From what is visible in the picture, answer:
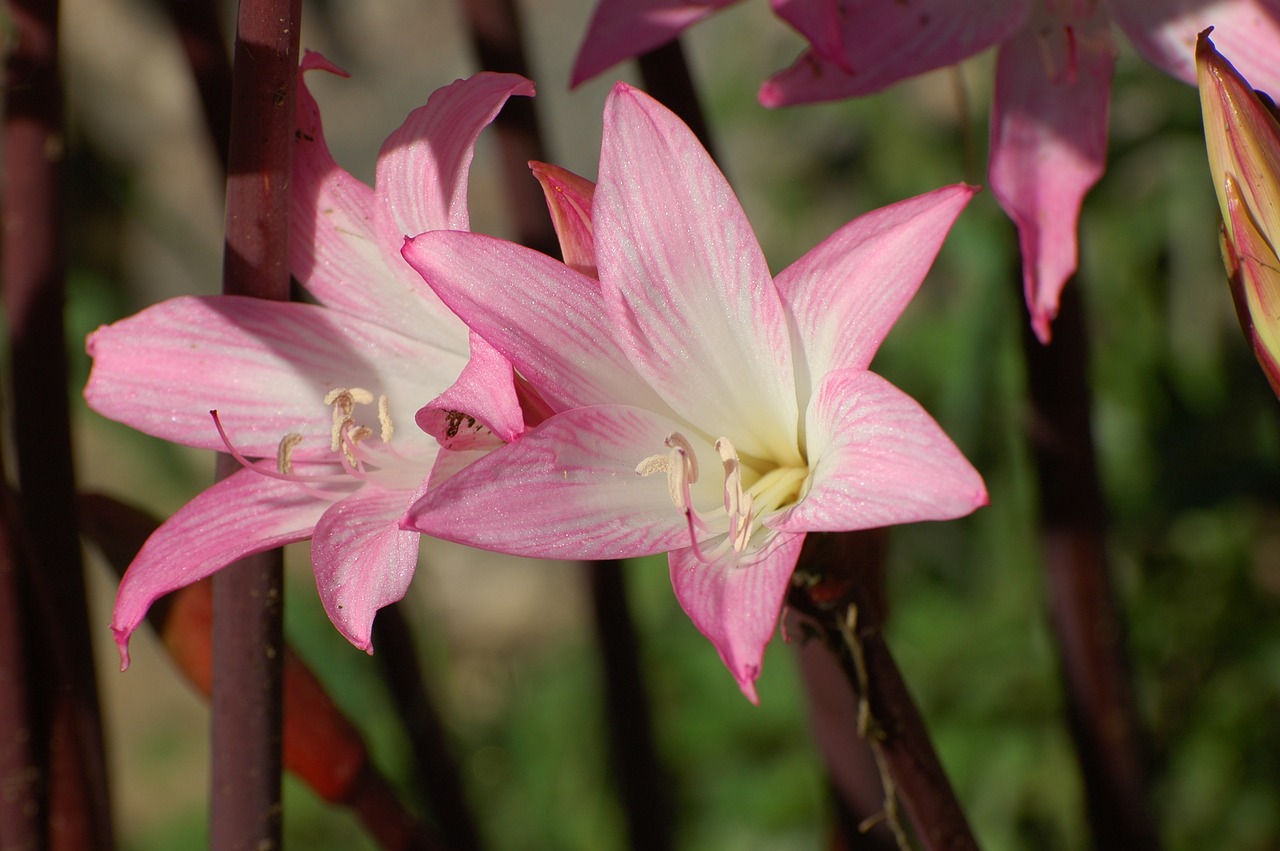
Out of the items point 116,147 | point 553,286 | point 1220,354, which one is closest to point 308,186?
point 553,286

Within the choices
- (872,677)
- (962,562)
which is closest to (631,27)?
(872,677)

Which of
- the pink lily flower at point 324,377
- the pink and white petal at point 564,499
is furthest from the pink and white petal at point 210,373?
the pink and white petal at point 564,499

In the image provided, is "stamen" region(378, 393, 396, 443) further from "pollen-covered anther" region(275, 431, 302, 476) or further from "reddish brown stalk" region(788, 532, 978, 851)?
"reddish brown stalk" region(788, 532, 978, 851)

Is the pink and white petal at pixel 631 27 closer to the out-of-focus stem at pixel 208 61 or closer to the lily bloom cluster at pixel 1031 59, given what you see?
the lily bloom cluster at pixel 1031 59

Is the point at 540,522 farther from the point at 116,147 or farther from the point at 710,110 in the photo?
the point at 116,147

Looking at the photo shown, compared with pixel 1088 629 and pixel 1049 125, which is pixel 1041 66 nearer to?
pixel 1049 125

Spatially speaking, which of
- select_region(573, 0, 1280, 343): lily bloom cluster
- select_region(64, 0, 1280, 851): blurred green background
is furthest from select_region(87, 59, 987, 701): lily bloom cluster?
select_region(64, 0, 1280, 851): blurred green background
